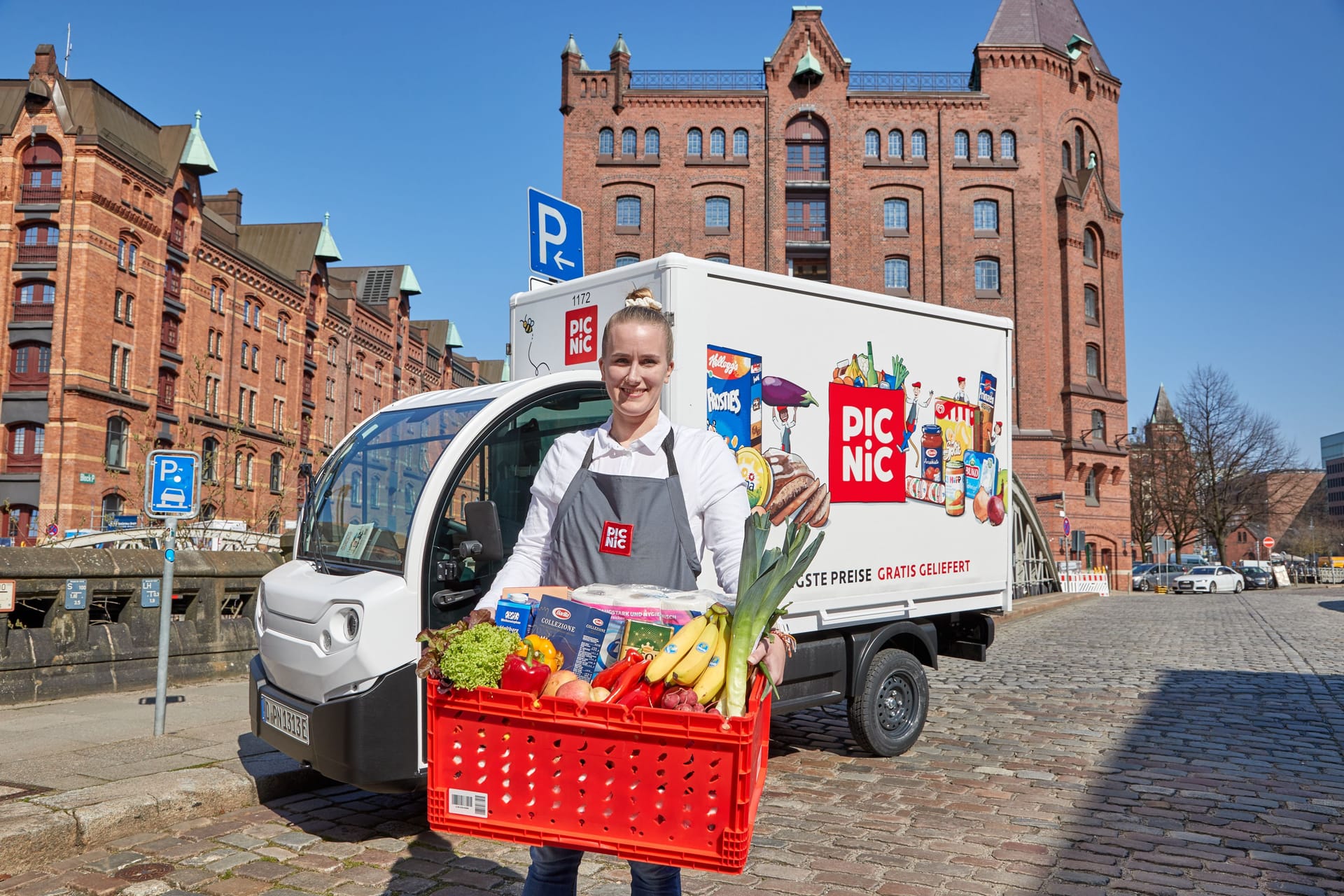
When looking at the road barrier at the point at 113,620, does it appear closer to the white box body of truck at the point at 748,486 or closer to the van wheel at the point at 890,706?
the white box body of truck at the point at 748,486

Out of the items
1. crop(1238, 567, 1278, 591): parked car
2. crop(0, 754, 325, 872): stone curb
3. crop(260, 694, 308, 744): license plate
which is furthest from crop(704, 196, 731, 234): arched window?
crop(260, 694, 308, 744): license plate

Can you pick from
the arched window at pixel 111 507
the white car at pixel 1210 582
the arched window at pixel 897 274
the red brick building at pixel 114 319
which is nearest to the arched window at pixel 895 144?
the arched window at pixel 897 274

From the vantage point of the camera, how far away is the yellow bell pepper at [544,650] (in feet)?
7.39

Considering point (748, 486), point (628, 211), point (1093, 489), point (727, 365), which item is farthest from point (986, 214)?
point (748, 486)

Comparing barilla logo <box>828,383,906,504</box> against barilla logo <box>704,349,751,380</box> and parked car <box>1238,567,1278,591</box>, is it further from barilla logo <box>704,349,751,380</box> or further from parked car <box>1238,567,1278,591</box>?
parked car <box>1238,567,1278,591</box>

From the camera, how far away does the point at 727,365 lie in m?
5.67

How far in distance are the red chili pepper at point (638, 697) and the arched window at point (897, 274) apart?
44496 mm

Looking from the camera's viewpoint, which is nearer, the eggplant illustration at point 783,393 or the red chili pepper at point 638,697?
the red chili pepper at point 638,697

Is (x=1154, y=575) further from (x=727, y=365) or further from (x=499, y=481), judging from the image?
(x=499, y=481)

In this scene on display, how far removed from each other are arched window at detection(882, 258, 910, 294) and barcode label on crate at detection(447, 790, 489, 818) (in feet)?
146

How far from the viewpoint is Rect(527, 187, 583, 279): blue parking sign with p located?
8805mm

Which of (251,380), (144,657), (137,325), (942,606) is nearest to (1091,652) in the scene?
(942,606)

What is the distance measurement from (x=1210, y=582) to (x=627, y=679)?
47572 millimetres

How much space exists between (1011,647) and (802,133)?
34806 mm
